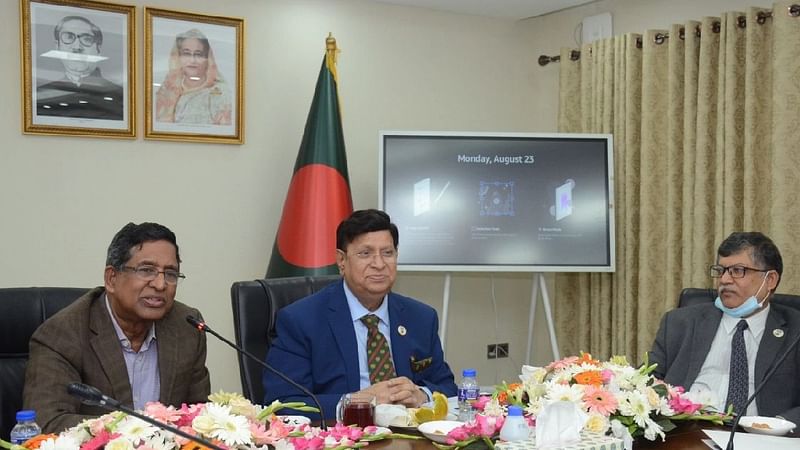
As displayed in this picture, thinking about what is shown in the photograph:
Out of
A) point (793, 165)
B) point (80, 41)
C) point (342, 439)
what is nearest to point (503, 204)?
point (793, 165)

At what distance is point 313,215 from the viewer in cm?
468

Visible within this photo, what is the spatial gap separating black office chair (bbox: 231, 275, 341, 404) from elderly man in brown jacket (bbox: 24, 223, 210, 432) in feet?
0.64

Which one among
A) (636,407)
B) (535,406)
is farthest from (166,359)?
(636,407)

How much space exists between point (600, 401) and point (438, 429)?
38 centimetres

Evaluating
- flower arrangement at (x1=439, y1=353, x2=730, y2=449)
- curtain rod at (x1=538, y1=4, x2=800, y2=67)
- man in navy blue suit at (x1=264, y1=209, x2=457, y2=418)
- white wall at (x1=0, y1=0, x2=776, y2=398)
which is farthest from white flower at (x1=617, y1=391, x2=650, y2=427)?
white wall at (x1=0, y1=0, x2=776, y2=398)

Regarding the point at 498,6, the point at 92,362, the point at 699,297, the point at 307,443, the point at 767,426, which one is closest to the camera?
the point at 307,443

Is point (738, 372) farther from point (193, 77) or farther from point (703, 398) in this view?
point (193, 77)

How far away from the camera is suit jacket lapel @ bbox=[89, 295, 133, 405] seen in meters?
2.49

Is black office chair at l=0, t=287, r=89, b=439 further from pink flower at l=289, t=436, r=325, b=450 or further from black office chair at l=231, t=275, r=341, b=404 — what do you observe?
pink flower at l=289, t=436, r=325, b=450

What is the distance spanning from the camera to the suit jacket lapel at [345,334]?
2.88m

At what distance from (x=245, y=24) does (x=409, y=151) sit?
1.12 m

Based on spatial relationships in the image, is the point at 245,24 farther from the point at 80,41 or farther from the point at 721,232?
the point at 721,232

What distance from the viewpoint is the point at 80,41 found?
4426mm

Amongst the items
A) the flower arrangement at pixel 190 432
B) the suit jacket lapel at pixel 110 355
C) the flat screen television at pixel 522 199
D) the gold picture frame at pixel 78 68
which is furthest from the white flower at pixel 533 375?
the gold picture frame at pixel 78 68
